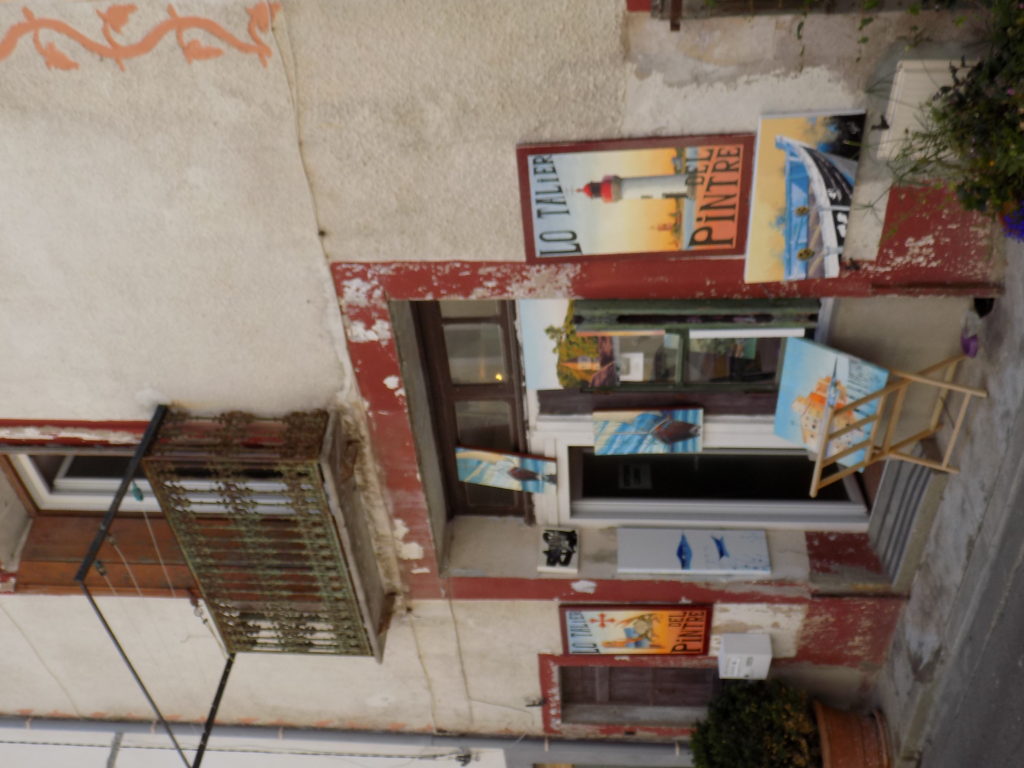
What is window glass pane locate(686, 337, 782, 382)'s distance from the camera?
3.87 m

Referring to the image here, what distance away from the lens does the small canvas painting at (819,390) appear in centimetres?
351

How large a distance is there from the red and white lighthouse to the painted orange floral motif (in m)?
1.26

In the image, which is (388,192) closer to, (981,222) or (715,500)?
(981,222)

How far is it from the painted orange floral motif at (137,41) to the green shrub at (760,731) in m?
4.23

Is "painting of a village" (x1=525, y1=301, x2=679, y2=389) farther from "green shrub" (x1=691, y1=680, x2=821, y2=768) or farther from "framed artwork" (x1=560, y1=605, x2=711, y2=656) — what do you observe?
"green shrub" (x1=691, y1=680, x2=821, y2=768)

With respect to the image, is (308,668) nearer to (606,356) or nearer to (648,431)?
(648,431)

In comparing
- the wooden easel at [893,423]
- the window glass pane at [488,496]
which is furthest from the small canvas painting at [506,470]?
the wooden easel at [893,423]

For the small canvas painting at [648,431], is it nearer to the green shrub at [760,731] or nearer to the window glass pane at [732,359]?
the window glass pane at [732,359]

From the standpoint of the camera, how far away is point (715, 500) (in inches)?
183

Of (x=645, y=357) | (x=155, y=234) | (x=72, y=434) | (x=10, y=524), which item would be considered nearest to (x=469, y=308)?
(x=645, y=357)

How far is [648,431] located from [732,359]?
0.55 meters

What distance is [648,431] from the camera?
4105mm

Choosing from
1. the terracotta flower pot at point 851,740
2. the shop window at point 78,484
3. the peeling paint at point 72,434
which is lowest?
the terracotta flower pot at point 851,740

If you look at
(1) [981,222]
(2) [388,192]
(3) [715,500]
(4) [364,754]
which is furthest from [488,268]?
(4) [364,754]
